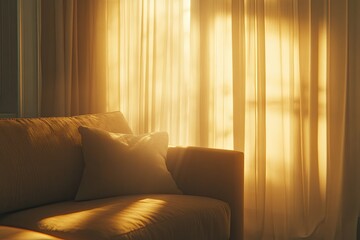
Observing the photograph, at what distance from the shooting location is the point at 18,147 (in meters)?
2.36

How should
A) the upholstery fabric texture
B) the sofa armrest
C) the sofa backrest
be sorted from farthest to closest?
the sofa armrest
the upholstery fabric texture
the sofa backrest

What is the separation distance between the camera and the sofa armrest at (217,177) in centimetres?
259

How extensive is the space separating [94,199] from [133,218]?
0.49 metres

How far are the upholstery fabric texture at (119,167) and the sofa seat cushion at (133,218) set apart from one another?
2.8 inches

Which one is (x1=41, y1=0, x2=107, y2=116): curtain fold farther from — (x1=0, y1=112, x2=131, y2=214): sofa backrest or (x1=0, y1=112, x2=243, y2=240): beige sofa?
(x1=0, y1=112, x2=131, y2=214): sofa backrest

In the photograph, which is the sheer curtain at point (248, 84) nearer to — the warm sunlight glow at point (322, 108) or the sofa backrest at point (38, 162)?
the warm sunlight glow at point (322, 108)

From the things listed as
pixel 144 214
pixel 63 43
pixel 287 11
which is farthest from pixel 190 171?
pixel 63 43

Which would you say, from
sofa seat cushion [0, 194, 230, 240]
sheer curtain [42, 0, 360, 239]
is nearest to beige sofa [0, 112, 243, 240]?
sofa seat cushion [0, 194, 230, 240]

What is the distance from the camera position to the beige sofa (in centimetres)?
202

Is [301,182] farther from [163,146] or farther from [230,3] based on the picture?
[230,3]

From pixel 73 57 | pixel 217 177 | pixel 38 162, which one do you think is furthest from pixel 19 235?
pixel 73 57

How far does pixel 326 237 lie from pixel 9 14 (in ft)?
8.10

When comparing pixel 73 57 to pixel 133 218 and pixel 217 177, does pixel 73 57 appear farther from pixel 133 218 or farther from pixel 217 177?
pixel 133 218

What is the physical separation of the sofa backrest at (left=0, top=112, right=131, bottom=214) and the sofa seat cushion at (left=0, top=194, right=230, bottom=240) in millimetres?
73
